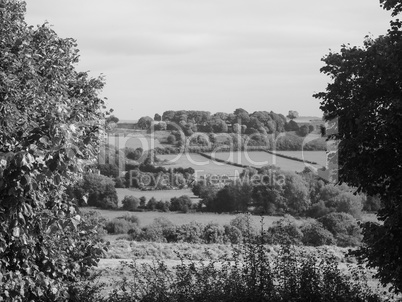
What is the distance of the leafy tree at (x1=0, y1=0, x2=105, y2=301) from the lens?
18.8 ft

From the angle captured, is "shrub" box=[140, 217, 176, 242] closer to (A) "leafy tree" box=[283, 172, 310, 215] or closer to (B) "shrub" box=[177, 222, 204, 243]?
(B) "shrub" box=[177, 222, 204, 243]

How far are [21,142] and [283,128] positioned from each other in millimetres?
46120

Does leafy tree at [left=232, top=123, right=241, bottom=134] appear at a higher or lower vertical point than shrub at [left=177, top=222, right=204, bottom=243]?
higher

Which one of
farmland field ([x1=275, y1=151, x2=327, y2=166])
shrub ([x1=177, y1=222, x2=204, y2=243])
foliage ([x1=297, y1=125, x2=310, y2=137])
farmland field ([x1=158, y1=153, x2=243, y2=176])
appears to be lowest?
shrub ([x1=177, y1=222, x2=204, y2=243])

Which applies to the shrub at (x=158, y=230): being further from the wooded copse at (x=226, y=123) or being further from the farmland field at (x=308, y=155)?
the wooded copse at (x=226, y=123)

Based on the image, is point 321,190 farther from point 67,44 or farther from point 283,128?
point 67,44

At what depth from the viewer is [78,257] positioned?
27.3ft

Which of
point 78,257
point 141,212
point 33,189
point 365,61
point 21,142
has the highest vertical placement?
point 365,61

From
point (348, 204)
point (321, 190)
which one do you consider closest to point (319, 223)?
point (348, 204)

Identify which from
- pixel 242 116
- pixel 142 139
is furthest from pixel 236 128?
pixel 142 139

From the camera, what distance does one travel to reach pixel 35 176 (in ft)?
19.0

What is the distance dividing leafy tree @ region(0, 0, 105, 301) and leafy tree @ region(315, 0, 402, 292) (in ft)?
15.3

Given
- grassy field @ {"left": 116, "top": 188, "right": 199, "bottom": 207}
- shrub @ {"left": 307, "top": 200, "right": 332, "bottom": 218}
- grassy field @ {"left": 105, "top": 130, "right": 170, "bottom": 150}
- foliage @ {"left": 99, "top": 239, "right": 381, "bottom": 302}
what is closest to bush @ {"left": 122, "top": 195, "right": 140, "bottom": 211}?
grassy field @ {"left": 116, "top": 188, "right": 199, "bottom": 207}

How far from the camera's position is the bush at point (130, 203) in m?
35.4
